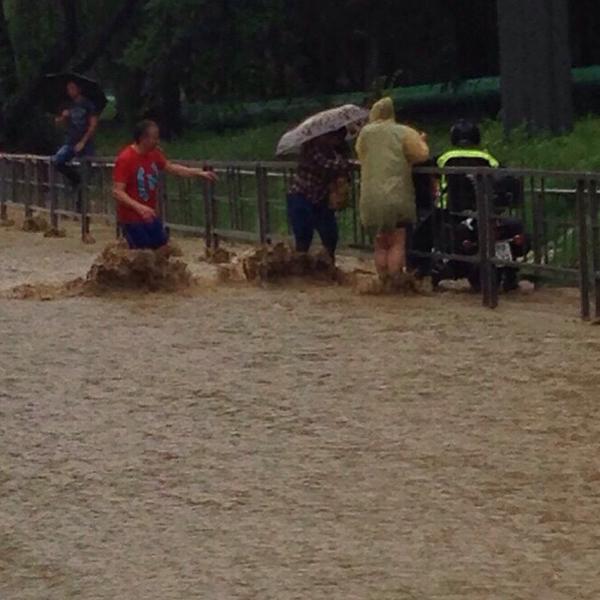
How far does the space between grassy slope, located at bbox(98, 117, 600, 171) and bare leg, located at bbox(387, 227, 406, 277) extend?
581cm

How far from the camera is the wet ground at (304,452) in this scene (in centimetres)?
702

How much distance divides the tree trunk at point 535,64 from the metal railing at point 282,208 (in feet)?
23.0

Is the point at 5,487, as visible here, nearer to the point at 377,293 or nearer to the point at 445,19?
the point at 377,293

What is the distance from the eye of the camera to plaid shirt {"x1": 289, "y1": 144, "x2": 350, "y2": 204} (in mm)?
16078

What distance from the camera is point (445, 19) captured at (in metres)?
40.8

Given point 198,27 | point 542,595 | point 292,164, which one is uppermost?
point 198,27

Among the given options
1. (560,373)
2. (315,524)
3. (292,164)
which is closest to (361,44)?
(292,164)

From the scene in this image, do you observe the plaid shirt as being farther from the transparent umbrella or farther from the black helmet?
the black helmet

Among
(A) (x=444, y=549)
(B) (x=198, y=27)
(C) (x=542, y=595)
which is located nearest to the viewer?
(C) (x=542, y=595)

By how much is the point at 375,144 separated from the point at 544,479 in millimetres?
6940

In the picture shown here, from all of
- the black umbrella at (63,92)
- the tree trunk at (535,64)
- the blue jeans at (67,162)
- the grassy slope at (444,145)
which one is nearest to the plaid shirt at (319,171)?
the grassy slope at (444,145)

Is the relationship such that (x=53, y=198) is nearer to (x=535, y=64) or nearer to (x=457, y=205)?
(x=535, y=64)

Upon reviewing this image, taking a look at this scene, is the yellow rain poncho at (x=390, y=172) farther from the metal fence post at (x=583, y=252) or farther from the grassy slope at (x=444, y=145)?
the grassy slope at (x=444, y=145)

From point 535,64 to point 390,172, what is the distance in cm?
1442
